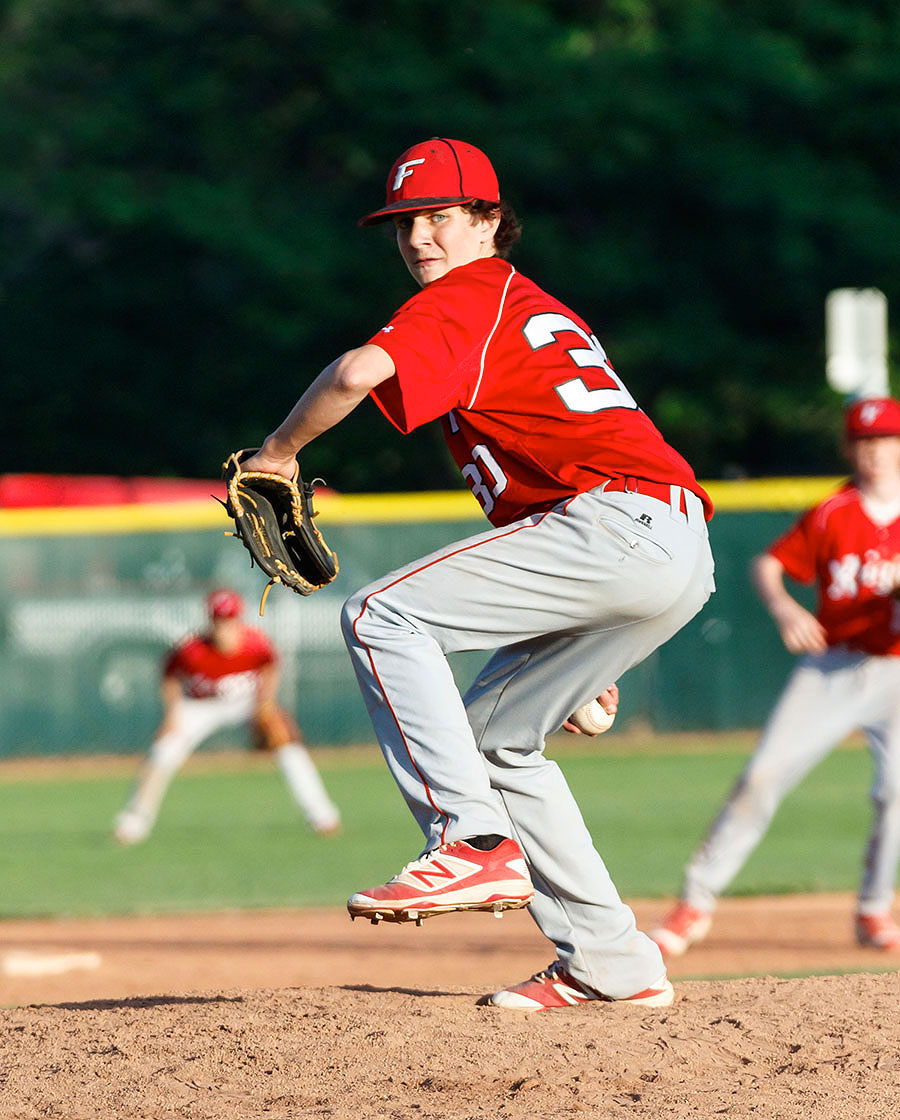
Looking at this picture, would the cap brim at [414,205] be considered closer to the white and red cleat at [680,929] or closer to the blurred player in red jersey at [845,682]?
the blurred player in red jersey at [845,682]

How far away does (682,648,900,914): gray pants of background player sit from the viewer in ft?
19.8

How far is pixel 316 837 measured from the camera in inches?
412

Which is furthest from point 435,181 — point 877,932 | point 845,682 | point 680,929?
point 877,932

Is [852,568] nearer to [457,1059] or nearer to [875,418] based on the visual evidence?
[875,418]

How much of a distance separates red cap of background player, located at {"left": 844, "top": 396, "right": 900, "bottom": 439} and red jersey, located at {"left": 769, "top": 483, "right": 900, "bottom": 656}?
1.06ft

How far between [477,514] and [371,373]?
1266 centimetres

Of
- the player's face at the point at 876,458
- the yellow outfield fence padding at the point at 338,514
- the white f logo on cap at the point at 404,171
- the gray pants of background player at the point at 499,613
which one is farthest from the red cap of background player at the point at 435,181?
the yellow outfield fence padding at the point at 338,514

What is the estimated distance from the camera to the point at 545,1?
70.7 feet

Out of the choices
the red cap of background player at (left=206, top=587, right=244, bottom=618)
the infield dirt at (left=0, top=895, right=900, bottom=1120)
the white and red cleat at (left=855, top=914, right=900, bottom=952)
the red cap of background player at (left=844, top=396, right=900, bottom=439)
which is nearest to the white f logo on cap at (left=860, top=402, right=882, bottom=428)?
the red cap of background player at (left=844, top=396, right=900, bottom=439)

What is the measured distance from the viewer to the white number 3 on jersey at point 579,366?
11.3 feet

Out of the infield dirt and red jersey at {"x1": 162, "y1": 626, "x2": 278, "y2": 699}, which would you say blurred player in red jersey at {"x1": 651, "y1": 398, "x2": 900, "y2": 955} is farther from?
red jersey at {"x1": 162, "y1": 626, "x2": 278, "y2": 699}

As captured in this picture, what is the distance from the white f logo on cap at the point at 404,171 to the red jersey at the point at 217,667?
771cm

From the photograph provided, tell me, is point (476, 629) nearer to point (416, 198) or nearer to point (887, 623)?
point (416, 198)

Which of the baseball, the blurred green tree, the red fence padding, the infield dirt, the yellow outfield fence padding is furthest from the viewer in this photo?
the blurred green tree
